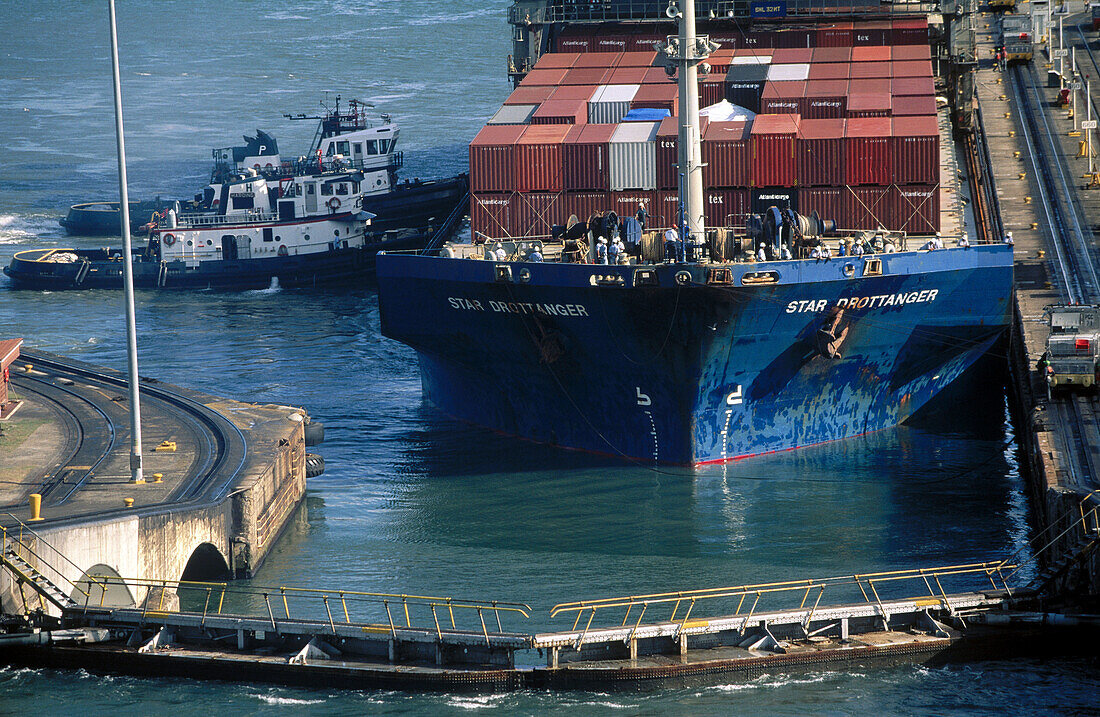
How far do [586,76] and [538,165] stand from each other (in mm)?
10394

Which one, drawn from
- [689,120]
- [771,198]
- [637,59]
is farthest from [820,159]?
[637,59]

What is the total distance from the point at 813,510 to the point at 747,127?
43.7 ft

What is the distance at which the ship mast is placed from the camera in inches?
1593

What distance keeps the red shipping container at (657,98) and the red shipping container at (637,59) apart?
3.80 m

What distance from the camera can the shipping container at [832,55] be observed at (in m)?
52.4

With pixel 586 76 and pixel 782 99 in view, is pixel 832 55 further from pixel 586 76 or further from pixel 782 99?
pixel 586 76

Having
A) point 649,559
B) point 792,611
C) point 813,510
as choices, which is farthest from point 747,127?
point 792,611

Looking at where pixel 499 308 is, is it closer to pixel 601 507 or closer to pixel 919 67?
pixel 601 507

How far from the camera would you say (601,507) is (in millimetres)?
38500

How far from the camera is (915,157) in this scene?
42.2 meters

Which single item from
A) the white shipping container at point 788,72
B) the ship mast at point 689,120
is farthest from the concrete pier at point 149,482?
the white shipping container at point 788,72

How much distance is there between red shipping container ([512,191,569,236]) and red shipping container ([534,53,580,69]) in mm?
12218

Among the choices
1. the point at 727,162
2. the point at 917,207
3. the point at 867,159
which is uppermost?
the point at 727,162

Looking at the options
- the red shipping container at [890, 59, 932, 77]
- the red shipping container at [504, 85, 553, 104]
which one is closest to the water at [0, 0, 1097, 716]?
the red shipping container at [504, 85, 553, 104]
